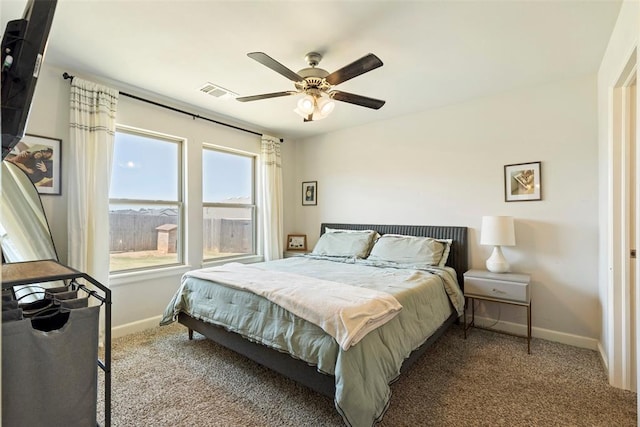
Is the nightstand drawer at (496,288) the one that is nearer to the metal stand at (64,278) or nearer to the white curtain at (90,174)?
the metal stand at (64,278)

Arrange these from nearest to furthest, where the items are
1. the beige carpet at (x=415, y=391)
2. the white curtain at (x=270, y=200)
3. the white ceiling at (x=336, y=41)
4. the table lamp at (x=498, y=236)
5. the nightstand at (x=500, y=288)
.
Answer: the beige carpet at (x=415, y=391)
the white ceiling at (x=336, y=41)
the nightstand at (x=500, y=288)
the table lamp at (x=498, y=236)
the white curtain at (x=270, y=200)

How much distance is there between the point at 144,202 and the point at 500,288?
3.75m

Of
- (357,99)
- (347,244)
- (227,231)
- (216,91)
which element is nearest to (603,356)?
(347,244)

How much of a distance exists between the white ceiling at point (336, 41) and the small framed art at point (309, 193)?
1.95m

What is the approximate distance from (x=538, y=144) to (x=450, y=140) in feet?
2.79

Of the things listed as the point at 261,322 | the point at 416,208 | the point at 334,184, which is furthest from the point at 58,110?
the point at 416,208

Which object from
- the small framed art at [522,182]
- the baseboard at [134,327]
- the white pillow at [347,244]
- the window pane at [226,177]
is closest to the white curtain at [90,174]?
the baseboard at [134,327]

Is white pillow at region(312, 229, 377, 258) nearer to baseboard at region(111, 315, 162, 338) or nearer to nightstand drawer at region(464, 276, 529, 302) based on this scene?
nightstand drawer at region(464, 276, 529, 302)

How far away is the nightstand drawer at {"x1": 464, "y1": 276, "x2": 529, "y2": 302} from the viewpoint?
2.68 meters

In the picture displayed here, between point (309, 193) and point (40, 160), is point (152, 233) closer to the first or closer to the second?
point (40, 160)

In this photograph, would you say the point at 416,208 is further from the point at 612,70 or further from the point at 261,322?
the point at 261,322

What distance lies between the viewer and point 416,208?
378cm

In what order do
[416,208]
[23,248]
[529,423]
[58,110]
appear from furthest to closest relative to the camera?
[416,208] < [58,110] < [23,248] < [529,423]

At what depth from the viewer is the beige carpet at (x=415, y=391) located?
183 cm
